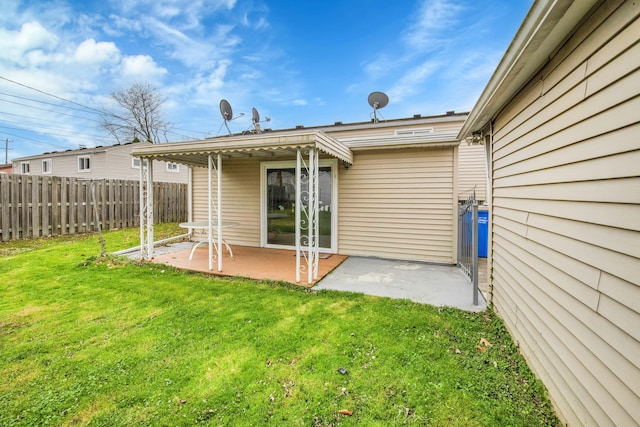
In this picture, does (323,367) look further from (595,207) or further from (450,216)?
(450,216)

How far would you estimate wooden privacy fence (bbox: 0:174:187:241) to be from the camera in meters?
7.34

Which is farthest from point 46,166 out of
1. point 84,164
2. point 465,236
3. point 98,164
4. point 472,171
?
point 472,171

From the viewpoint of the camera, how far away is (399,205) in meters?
6.17

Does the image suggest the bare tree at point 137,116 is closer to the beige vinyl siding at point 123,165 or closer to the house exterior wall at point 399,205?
the beige vinyl siding at point 123,165

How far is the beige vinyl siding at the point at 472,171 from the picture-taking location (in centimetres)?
971

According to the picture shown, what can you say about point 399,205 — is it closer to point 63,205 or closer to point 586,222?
point 586,222

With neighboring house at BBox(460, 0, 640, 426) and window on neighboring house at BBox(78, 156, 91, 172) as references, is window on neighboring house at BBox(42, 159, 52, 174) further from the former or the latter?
neighboring house at BBox(460, 0, 640, 426)

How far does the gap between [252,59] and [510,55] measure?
13676 millimetres

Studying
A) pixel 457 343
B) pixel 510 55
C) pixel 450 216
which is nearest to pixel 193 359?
pixel 457 343

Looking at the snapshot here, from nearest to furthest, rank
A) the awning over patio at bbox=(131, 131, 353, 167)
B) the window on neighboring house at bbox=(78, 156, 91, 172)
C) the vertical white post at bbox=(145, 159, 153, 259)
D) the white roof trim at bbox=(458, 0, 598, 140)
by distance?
the white roof trim at bbox=(458, 0, 598, 140)
the awning over patio at bbox=(131, 131, 353, 167)
the vertical white post at bbox=(145, 159, 153, 259)
the window on neighboring house at bbox=(78, 156, 91, 172)

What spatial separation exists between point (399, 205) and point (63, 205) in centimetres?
984

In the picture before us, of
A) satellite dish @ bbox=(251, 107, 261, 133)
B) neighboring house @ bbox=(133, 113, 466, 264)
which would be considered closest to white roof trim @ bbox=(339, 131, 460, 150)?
neighboring house @ bbox=(133, 113, 466, 264)

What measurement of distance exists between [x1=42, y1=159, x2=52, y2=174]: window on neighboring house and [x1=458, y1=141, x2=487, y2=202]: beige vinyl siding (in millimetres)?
24688

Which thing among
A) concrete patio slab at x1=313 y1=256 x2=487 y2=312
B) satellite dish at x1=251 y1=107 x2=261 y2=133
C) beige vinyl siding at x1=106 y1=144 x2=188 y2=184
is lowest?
concrete patio slab at x1=313 y1=256 x2=487 y2=312
